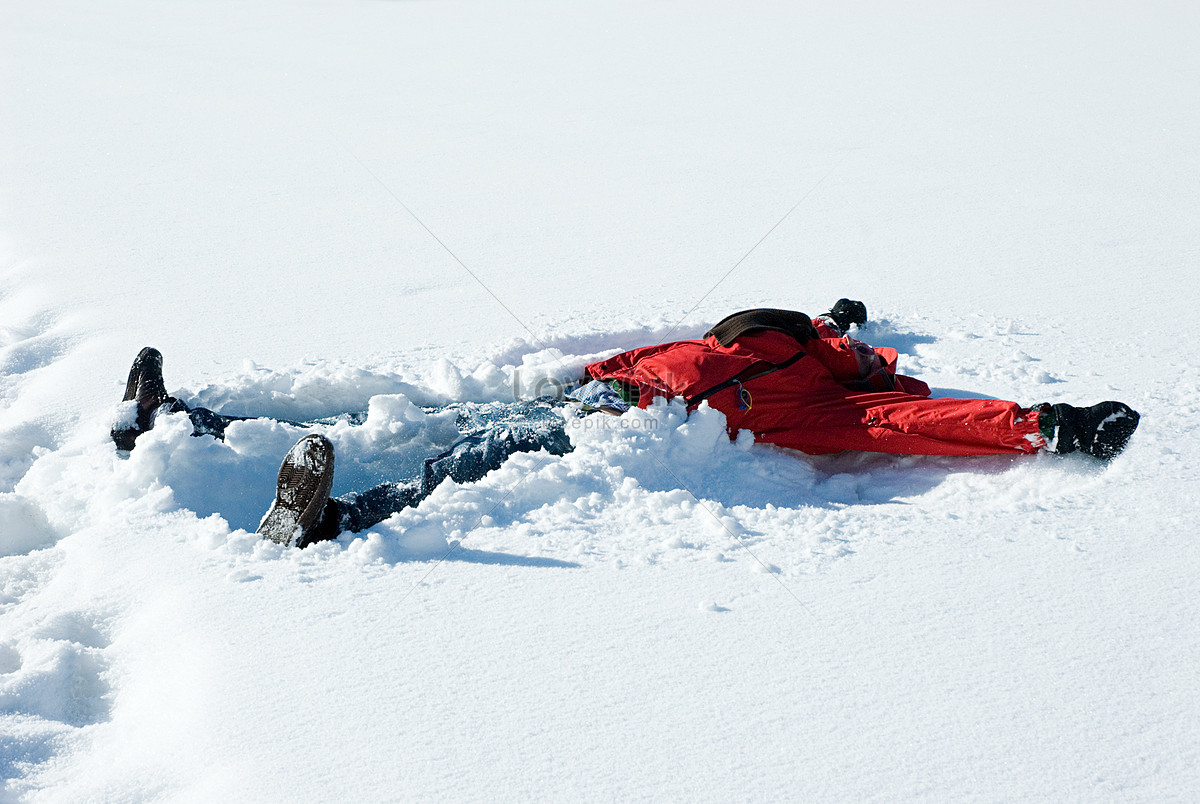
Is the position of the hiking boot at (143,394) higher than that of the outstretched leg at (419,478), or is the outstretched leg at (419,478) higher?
the hiking boot at (143,394)

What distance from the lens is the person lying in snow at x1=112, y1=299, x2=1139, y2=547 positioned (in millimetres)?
2768

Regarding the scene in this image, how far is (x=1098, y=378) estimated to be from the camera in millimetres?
3506

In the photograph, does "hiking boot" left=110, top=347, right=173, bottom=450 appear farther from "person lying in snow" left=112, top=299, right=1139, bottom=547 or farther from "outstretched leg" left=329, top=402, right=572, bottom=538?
"outstretched leg" left=329, top=402, right=572, bottom=538

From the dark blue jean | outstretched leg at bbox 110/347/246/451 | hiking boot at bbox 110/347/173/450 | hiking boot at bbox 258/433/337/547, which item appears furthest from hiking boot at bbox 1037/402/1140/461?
hiking boot at bbox 110/347/173/450

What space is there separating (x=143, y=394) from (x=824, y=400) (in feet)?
8.69

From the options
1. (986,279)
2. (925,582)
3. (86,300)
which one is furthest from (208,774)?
(986,279)

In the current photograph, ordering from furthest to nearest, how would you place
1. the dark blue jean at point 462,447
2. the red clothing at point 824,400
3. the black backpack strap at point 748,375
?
the black backpack strap at point 748,375, the red clothing at point 824,400, the dark blue jean at point 462,447

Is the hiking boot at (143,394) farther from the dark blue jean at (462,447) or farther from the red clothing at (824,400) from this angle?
the red clothing at (824,400)

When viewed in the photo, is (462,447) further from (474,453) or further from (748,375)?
(748,375)

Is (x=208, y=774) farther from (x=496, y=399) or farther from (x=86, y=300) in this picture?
(x=86, y=300)

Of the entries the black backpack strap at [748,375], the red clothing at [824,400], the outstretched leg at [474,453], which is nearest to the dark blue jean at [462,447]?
the outstretched leg at [474,453]

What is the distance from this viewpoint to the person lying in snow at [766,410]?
9.08ft

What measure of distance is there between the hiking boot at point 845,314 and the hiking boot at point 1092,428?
1368 millimetres

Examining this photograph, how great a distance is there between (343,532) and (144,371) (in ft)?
4.29
